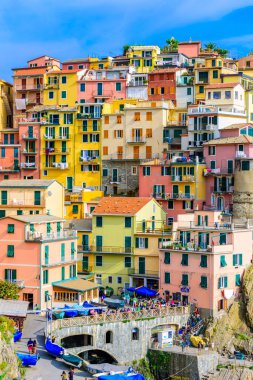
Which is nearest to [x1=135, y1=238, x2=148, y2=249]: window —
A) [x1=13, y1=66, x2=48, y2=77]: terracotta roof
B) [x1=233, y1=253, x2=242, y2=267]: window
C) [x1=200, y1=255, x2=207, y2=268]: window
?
[x1=200, y1=255, x2=207, y2=268]: window

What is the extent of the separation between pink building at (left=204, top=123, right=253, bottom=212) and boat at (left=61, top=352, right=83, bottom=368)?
99.7 ft

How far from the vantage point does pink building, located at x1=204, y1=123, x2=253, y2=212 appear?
272ft

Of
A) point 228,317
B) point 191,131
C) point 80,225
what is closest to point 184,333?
point 228,317

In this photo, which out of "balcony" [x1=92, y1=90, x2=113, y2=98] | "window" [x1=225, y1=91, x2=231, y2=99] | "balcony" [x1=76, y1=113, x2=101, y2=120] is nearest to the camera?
"window" [x1=225, y1=91, x2=231, y2=99]

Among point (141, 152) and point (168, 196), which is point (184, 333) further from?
point (141, 152)

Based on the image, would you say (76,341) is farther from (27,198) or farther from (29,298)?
(27,198)

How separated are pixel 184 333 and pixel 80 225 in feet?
61.6

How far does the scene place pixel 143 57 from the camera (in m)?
112

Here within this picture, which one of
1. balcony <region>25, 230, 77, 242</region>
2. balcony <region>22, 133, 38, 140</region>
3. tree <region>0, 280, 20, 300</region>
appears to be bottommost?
tree <region>0, 280, 20, 300</region>

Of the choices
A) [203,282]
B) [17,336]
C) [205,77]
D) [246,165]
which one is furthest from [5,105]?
[17,336]

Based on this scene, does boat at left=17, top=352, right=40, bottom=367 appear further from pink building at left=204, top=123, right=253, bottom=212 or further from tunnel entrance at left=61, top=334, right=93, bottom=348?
pink building at left=204, top=123, right=253, bottom=212

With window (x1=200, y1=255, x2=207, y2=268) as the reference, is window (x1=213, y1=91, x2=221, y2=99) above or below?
above

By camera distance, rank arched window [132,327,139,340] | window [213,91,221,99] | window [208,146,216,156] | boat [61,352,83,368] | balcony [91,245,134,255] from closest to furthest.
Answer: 1. boat [61,352,83,368]
2. arched window [132,327,139,340]
3. balcony [91,245,134,255]
4. window [208,146,216,156]
5. window [213,91,221,99]

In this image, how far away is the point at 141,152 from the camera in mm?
92812
